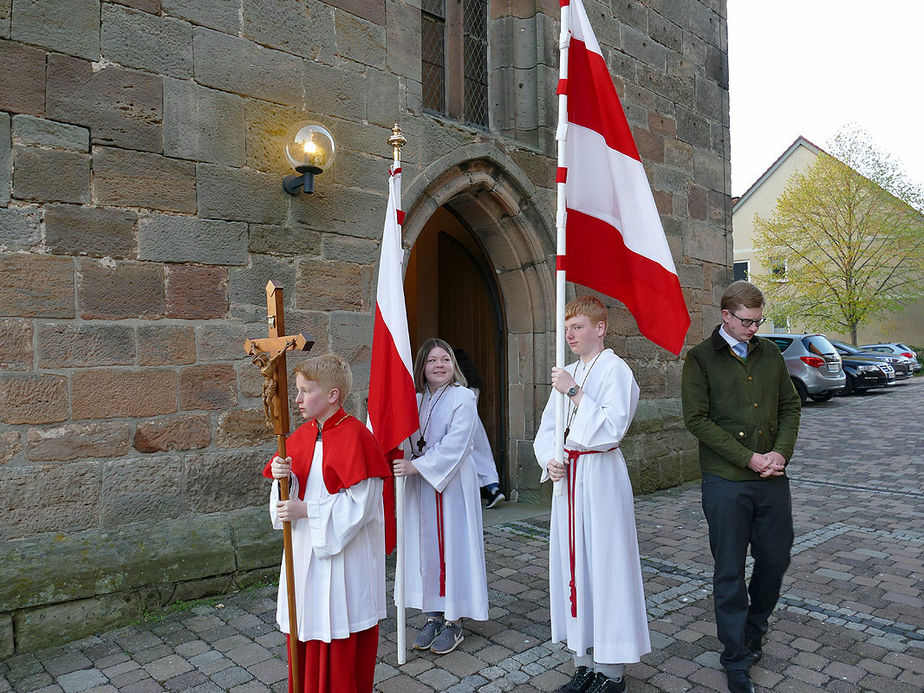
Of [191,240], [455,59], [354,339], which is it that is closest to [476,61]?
[455,59]

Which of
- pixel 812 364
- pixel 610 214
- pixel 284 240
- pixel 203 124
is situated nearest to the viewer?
pixel 610 214

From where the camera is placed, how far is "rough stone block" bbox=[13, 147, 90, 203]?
12.3 ft

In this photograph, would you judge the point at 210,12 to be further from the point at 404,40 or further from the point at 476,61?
the point at 476,61

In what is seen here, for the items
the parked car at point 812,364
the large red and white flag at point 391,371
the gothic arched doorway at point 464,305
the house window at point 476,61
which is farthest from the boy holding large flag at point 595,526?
the parked car at point 812,364

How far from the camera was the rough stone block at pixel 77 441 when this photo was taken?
3.77m

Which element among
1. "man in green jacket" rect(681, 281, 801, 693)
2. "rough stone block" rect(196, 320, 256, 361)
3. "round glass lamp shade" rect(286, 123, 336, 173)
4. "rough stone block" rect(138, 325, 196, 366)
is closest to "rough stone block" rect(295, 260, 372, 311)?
"rough stone block" rect(196, 320, 256, 361)

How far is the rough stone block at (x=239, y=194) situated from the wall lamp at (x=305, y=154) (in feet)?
0.37

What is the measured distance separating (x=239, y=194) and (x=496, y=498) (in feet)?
11.3

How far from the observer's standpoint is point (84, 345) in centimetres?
392

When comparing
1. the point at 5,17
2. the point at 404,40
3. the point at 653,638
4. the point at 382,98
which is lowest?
the point at 653,638

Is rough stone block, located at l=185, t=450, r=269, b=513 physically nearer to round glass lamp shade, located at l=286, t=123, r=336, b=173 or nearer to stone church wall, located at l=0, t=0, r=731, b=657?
stone church wall, located at l=0, t=0, r=731, b=657

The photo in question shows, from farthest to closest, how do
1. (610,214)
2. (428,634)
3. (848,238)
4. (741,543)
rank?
(848,238) → (428,634) → (610,214) → (741,543)

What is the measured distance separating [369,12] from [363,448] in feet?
12.4

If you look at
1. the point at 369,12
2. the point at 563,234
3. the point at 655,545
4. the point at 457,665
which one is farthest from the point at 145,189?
the point at 655,545
